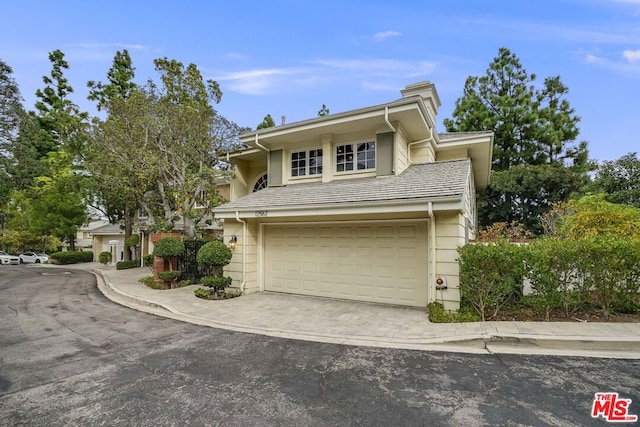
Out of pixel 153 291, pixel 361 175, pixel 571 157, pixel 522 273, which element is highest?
pixel 571 157

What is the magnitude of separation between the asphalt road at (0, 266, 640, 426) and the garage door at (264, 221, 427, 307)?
10.7ft

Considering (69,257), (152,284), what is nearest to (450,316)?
(152,284)

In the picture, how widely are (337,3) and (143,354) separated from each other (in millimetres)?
11682

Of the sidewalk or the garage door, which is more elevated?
the garage door

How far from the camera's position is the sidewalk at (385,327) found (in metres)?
5.15

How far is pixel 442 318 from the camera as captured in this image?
6.55 meters

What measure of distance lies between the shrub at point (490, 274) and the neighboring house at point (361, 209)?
0.38 metres

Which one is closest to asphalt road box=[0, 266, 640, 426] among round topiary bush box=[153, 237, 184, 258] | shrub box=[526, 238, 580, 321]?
shrub box=[526, 238, 580, 321]

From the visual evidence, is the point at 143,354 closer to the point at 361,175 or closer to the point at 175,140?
the point at 361,175

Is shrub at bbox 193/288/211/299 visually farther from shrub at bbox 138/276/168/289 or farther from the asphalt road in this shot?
the asphalt road

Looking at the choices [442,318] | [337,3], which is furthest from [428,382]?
[337,3]

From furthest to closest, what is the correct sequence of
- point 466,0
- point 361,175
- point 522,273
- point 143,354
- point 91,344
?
point 361,175
point 466,0
point 522,273
point 91,344
point 143,354

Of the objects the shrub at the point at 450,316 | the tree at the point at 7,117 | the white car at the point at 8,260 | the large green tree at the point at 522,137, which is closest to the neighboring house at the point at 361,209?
the shrub at the point at 450,316

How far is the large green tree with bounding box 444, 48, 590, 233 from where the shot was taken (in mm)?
20625
